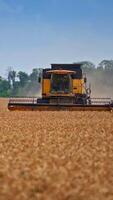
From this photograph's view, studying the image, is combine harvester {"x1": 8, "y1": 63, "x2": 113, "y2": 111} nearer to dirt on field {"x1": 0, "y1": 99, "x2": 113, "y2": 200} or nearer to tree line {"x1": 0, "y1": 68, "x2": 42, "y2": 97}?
dirt on field {"x1": 0, "y1": 99, "x2": 113, "y2": 200}

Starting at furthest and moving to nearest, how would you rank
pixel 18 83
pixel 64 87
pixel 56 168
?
pixel 18 83 → pixel 64 87 → pixel 56 168

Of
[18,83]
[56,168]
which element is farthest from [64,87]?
[18,83]

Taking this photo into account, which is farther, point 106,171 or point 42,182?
point 106,171

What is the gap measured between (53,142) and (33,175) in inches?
209

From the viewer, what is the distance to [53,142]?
501 inches

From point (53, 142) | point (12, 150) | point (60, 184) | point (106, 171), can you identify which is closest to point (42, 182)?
point (60, 184)

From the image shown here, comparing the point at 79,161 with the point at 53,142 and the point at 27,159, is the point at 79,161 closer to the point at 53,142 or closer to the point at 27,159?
the point at 27,159

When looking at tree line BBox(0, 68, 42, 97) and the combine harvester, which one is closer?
the combine harvester

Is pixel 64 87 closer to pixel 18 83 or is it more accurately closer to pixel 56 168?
pixel 56 168

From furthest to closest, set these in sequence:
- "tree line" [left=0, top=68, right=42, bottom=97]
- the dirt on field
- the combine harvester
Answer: "tree line" [left=0, top=68, right=42, bottom=97]
the combine harvester
the dirt on field

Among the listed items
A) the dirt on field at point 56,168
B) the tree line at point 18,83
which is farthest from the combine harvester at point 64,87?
the tree line at point 18,83

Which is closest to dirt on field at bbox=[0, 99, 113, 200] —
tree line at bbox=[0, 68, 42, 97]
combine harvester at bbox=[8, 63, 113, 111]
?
combine harvester at bbox=[8, 63, 113, 111]

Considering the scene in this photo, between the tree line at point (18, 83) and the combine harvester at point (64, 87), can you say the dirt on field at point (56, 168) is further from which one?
the tree line at point (18, 83)

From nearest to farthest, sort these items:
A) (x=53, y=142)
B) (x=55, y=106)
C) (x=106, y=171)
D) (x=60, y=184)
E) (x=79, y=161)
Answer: (x=60, y=184), (x=106, y=171), (x=79, y=161), (x=53, y=142), (x=55, y=106)
